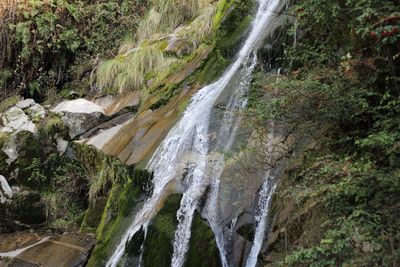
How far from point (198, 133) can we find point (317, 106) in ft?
6.49

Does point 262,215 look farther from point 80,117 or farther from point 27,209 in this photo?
point 80,117

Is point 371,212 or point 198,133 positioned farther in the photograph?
point 198,133

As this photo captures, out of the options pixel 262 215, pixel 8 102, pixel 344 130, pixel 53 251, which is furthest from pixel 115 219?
pixel 8 102

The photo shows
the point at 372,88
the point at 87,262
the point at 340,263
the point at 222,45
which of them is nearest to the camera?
the point at 340,263

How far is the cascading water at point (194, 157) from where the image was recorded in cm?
486

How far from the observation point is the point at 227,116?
570 cm

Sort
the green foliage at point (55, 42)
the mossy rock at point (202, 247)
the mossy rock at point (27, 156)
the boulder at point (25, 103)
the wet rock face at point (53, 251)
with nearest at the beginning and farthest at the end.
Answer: the mossy rock at point (202, 247)
the wet rock face at point (53, 251)
the mossy rock at point (27, 156)
the boulder at point (25, 103)
the green foliage at point (55, 42)

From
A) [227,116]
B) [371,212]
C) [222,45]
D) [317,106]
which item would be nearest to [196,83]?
[222,45]

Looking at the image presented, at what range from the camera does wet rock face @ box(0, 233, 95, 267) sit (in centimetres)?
629

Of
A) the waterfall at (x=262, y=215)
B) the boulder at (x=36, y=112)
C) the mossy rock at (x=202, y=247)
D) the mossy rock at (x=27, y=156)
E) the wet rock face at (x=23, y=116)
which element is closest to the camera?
the waterfall at (x=262, y=215)

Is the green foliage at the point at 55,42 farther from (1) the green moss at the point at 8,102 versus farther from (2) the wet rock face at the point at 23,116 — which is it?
(2) the wet rock face at the point at 23,116

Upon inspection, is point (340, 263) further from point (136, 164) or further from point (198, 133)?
point (136, 164)

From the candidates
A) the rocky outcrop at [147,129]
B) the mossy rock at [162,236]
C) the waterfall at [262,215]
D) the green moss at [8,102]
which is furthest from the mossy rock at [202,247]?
the green moss at [8,102]

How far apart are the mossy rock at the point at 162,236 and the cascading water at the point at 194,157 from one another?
2.7 inches
